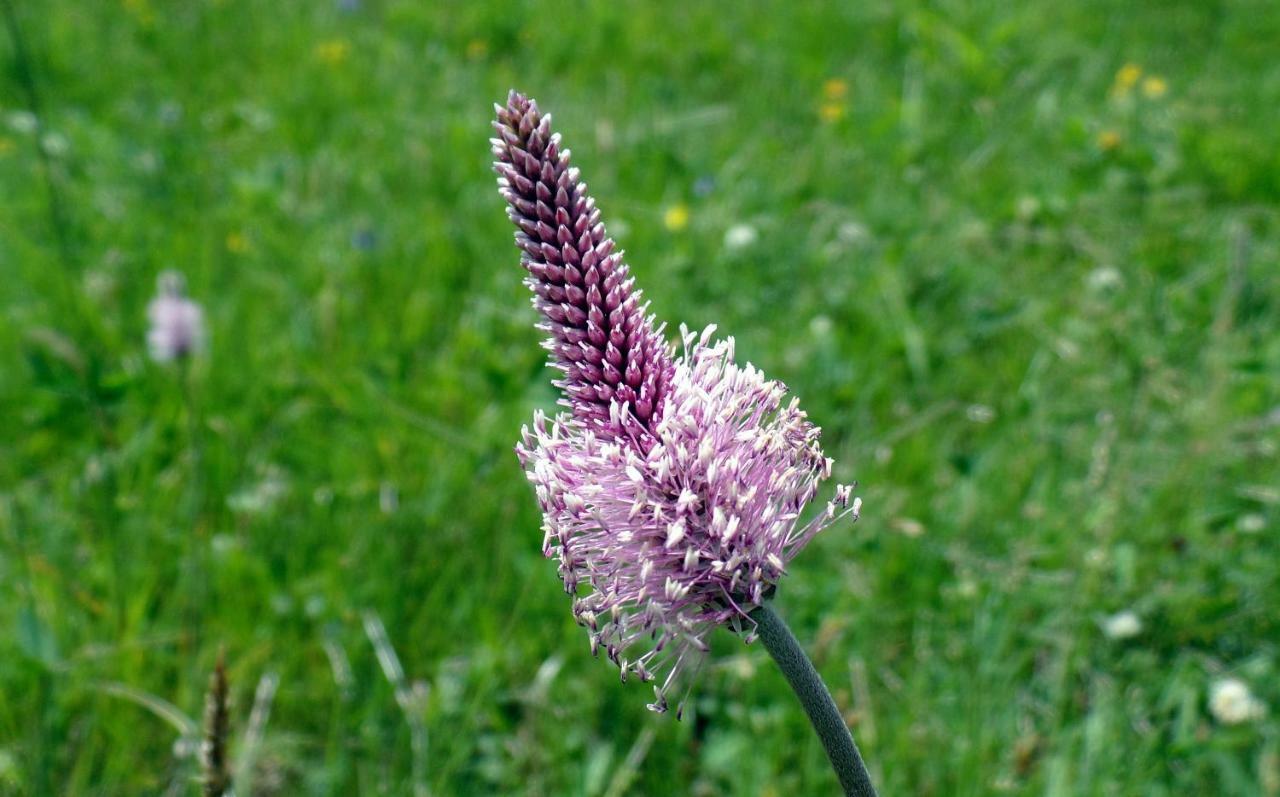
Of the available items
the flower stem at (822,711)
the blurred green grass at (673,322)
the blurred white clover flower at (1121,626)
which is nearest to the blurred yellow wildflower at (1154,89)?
the blurred green grass at (673,322)

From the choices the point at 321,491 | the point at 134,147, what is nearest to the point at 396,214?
the point at 134,147

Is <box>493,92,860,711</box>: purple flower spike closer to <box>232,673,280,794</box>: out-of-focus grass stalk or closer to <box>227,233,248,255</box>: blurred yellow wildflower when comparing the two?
<box>232,673,280,794</box>: out-of-focus grass stalk

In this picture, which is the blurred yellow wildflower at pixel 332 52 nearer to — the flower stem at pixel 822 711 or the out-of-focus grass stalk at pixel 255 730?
the out-of-focus grass stalk at pixel 255 730

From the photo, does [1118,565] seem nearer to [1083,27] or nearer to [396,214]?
[396,214]

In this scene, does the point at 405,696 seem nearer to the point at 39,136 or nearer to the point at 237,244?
the point at 39,136

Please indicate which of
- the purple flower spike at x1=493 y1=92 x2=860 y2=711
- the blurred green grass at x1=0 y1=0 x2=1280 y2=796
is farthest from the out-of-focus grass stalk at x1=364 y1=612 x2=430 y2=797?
the purple flower spike at x1=493 y1=92 x2=860 y2=711
